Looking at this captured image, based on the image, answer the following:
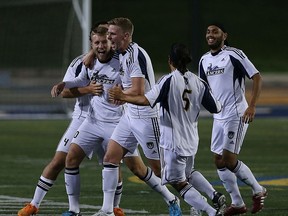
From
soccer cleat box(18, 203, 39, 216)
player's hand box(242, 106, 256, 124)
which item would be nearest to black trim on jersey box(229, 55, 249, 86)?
player's hand box(242, 106, 256, 124)

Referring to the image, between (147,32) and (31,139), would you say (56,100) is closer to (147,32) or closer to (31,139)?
(31,139)

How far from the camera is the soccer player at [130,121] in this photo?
12.5 metres

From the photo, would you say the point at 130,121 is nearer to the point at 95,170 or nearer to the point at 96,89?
the point at 96,89

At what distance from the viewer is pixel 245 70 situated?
45.3ft

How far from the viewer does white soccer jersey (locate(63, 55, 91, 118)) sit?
519 inches

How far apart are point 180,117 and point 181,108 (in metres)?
0.10

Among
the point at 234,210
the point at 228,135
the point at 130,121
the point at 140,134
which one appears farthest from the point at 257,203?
Result: the point at 130,121

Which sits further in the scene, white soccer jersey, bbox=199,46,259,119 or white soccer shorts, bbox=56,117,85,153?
white soccer jersey, bbox=199,46,259,119

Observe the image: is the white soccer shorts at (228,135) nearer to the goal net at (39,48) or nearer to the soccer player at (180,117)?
the soccer player at (180,117)

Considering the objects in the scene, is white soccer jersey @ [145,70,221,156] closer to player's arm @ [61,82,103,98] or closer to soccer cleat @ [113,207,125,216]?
player's arm @ [61,82,103,98]

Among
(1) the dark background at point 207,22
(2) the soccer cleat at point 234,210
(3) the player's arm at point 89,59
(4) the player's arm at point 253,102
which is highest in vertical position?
(3) the player's arm at point 89,59

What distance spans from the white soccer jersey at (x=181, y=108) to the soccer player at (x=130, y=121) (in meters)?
0.50

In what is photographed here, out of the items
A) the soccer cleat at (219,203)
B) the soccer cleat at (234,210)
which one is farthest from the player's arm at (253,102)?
the soccer cleat at (219,203)

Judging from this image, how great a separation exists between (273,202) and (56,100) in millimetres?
20896
